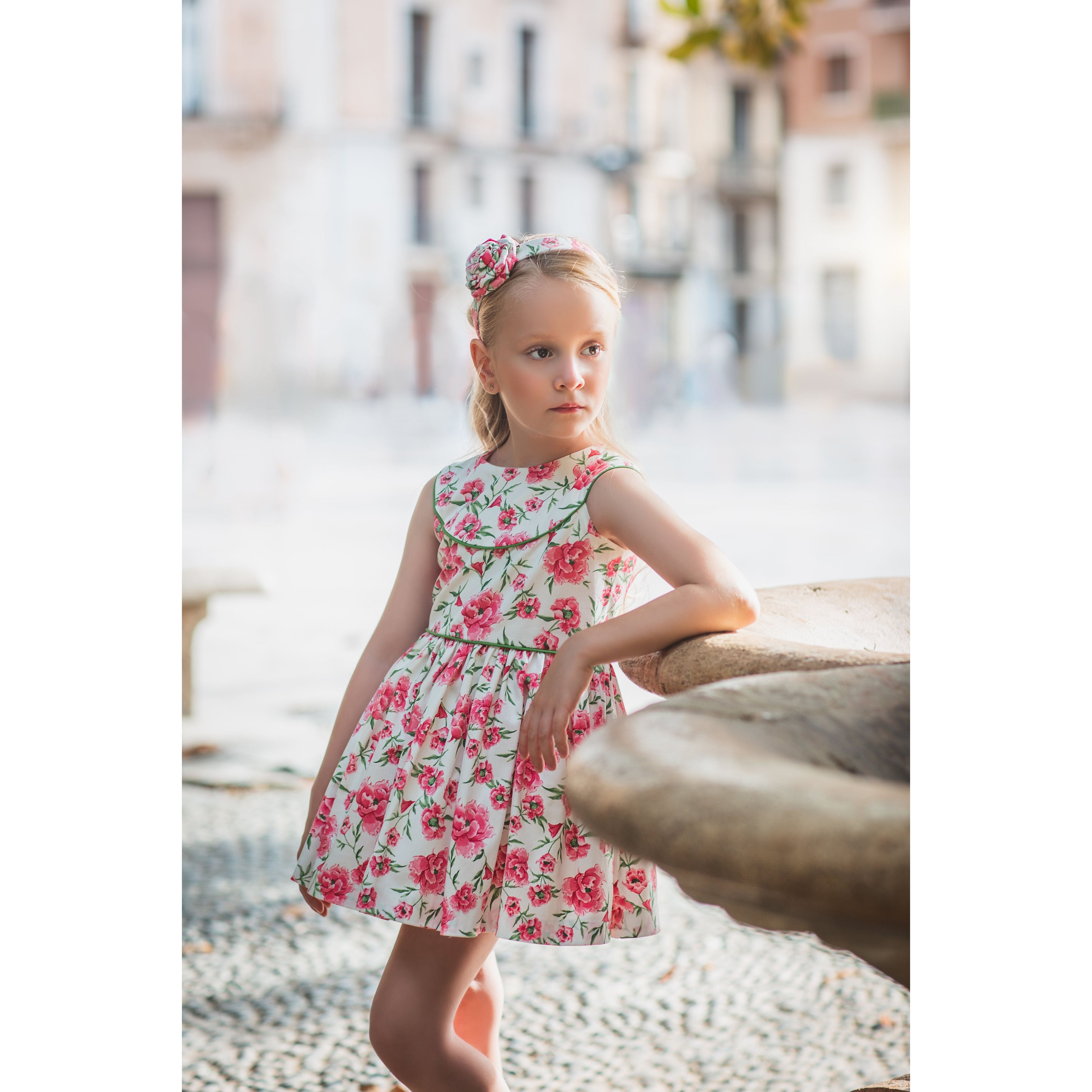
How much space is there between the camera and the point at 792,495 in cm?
1047

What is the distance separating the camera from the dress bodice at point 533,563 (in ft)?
4.37

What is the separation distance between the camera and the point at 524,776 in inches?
49.9

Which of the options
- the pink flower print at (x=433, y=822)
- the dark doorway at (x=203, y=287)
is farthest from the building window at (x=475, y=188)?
the pink flower print at (x=433, y=822)

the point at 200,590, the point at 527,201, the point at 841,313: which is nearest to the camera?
the point at 200,590

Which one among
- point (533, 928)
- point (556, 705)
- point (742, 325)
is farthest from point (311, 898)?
point (742, 325)

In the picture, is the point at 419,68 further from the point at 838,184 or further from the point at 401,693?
the point at 401,693

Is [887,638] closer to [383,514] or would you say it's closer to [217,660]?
[217,660]

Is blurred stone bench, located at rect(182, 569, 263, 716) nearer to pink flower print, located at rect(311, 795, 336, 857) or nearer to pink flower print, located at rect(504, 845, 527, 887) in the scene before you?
pink flower print, located at rect(311, 795, 336, 857)

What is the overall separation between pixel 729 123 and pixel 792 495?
802 cm

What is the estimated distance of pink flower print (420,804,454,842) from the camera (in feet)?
4.20

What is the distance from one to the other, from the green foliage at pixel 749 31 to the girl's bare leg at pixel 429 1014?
188cm

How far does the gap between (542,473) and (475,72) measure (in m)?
15.2
